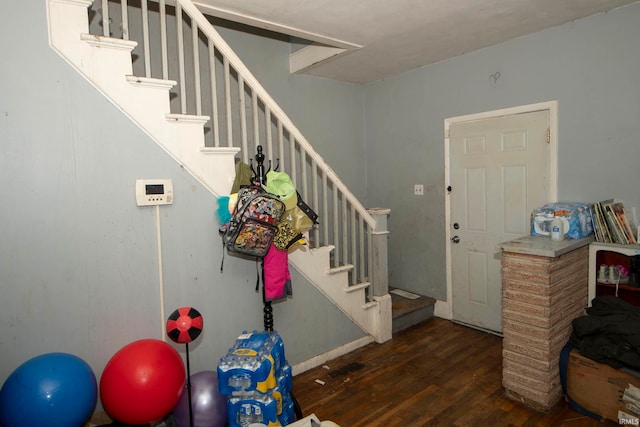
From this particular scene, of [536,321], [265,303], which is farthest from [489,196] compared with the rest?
[265,303]

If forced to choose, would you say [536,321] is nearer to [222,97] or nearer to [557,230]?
[557,230]

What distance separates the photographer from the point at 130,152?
2094mm

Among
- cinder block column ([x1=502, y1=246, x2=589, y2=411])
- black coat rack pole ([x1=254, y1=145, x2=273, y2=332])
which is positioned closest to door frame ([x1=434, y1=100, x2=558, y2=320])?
cinder block column ([x1=502, y1=246, x2=589, y2=411])

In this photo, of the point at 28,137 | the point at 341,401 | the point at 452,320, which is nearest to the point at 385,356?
the point at 341,401

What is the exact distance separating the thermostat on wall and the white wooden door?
2778 millimetres

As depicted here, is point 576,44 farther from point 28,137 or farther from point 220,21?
point 28,137

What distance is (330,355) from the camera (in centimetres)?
308

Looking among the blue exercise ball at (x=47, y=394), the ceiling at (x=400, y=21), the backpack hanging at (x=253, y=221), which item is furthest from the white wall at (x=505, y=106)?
the blue exercise ball at (x=47, y=394)

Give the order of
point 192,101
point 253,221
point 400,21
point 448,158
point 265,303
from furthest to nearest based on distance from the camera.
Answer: point 448,158, point 192,101, point 400,21, point 265,303, point 253,221

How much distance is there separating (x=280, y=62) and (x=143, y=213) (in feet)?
7.85

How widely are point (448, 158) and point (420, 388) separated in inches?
87.6

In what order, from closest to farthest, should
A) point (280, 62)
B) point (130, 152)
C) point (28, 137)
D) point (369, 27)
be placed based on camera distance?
1. point (28, 137)
2. point (130, 152)
3. point (369, 27)
4. point (280, 62)

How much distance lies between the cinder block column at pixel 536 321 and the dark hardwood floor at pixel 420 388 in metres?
0.14

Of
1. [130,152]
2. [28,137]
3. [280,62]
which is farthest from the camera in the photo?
[280,62]
